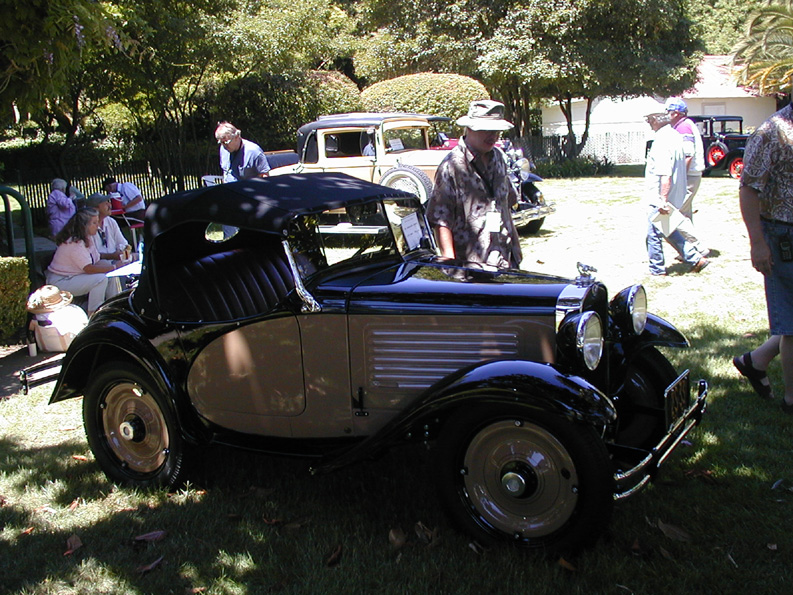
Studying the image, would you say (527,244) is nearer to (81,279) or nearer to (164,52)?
(81,279)

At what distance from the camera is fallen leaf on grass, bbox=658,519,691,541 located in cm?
341

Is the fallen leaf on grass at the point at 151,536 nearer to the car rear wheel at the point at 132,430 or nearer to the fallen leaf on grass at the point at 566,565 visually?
the car rear wheel at the point at 132,430

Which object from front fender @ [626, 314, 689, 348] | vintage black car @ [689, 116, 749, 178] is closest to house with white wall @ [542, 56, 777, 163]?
vintage black car @ [689, 116, 749, 178]

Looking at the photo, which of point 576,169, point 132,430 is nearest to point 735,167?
point 576,169

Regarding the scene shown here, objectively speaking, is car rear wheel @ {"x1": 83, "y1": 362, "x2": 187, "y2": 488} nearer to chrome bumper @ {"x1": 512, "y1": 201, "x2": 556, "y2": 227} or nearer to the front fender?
the front fender

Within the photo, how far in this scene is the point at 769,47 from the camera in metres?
27.3

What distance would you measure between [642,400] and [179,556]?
2.48 metres

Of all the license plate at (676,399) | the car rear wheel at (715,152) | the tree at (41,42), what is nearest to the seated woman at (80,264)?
the tree at (41,42)

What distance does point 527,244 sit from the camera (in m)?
11.6

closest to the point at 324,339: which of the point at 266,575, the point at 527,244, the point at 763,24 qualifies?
the point at 266,575

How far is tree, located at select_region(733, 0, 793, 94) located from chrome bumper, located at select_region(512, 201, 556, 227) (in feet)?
59.1

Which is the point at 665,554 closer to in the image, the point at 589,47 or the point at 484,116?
the point at 484,116

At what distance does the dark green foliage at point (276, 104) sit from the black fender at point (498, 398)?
1955 centimetres

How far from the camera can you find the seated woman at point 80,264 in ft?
24.5
